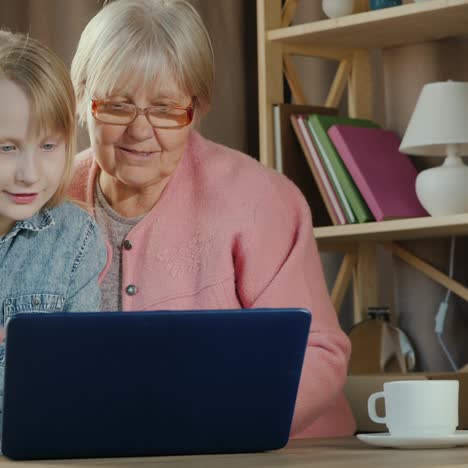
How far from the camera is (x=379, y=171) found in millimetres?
2465

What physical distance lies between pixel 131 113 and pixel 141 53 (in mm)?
105

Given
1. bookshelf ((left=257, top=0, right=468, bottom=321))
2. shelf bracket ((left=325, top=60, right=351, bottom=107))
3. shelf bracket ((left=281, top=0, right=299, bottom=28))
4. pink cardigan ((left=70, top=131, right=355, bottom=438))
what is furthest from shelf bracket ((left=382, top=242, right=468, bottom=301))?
pink cardigan ((left=70, top=131, right=355, bottom=438))

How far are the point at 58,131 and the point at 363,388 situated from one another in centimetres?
77

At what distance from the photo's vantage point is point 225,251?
188cm

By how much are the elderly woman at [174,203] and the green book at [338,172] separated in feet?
1.50

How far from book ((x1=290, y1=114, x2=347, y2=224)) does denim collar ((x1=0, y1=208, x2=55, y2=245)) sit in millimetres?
976

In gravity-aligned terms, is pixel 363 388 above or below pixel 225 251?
below

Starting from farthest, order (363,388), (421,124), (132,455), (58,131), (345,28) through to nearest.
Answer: (345,28) < (421,124) < (363,388) < (58,131) < (132,455)

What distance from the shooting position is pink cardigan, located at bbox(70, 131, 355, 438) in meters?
1.85

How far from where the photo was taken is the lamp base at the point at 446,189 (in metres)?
2.25

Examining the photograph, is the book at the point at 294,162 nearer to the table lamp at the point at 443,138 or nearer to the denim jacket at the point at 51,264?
the table lamp at the point at 443,138

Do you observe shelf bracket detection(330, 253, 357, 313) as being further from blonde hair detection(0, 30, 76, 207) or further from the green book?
blonde hair detection(0, 30, 76, 207)

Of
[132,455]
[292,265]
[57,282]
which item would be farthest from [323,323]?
[132,455]

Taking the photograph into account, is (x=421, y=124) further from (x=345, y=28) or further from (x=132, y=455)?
(x=132, y=455)
